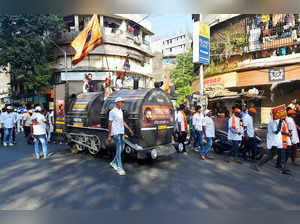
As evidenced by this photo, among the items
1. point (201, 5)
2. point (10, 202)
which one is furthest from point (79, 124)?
point (201, 5)

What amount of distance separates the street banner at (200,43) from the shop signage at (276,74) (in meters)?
4.57

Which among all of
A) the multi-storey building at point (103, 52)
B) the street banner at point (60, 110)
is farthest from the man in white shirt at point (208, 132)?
the multi-storey building at point (103, 52)

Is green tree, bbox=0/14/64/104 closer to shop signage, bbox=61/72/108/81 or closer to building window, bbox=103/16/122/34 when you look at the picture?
shop signage, bbox=61/72/108/81

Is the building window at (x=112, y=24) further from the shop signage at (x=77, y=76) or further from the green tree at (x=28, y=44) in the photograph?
the shop signage at (x=77, y=76)

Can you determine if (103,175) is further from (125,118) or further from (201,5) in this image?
(201,5)

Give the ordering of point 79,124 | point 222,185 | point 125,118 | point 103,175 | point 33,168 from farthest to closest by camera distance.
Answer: point 79,124 → point 125,118 → point 33,168 → point 103,175 → point 222,185

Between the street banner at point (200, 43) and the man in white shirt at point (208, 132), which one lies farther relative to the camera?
the street banner at point (200, 43)

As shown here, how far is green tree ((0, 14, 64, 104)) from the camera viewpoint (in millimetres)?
19125

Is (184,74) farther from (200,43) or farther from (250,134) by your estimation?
(250,134)

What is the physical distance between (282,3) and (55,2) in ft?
8.55

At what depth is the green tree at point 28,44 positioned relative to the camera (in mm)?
19125

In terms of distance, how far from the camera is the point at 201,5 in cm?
266

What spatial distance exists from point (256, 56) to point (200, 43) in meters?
5.37

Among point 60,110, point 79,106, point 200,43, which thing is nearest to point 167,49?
point 200,43
